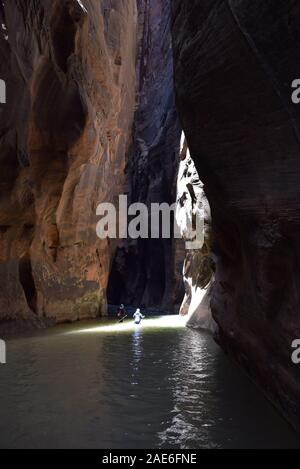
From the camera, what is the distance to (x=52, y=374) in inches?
337

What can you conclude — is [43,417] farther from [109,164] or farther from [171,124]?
[171,124]

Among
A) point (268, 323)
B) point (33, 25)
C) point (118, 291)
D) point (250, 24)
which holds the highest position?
point (33, 25)

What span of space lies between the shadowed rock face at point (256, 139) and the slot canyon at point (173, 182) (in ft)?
0.07

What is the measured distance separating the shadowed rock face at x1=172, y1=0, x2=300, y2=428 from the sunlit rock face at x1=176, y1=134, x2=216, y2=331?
11457 mm

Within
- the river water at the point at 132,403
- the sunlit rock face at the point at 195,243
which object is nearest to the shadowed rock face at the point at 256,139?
the river water at the point at 132,403

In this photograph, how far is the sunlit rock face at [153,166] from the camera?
35.9m

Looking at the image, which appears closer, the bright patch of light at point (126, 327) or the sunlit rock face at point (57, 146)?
the sunlit rock face at point (57, 146)

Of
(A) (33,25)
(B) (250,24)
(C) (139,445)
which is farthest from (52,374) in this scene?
(A) (33,25)

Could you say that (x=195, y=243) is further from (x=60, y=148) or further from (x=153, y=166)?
(x=153, y=166)

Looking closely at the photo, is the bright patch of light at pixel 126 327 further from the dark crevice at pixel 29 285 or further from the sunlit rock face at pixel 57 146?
the dark crevice at pixel 29 285

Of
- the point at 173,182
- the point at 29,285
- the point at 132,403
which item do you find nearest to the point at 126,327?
the point at 29,285

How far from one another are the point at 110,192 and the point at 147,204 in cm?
1127

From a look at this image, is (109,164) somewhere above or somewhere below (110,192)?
above

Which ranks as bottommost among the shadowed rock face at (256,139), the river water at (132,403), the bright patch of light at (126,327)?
the bright patch of light at (126,327)
